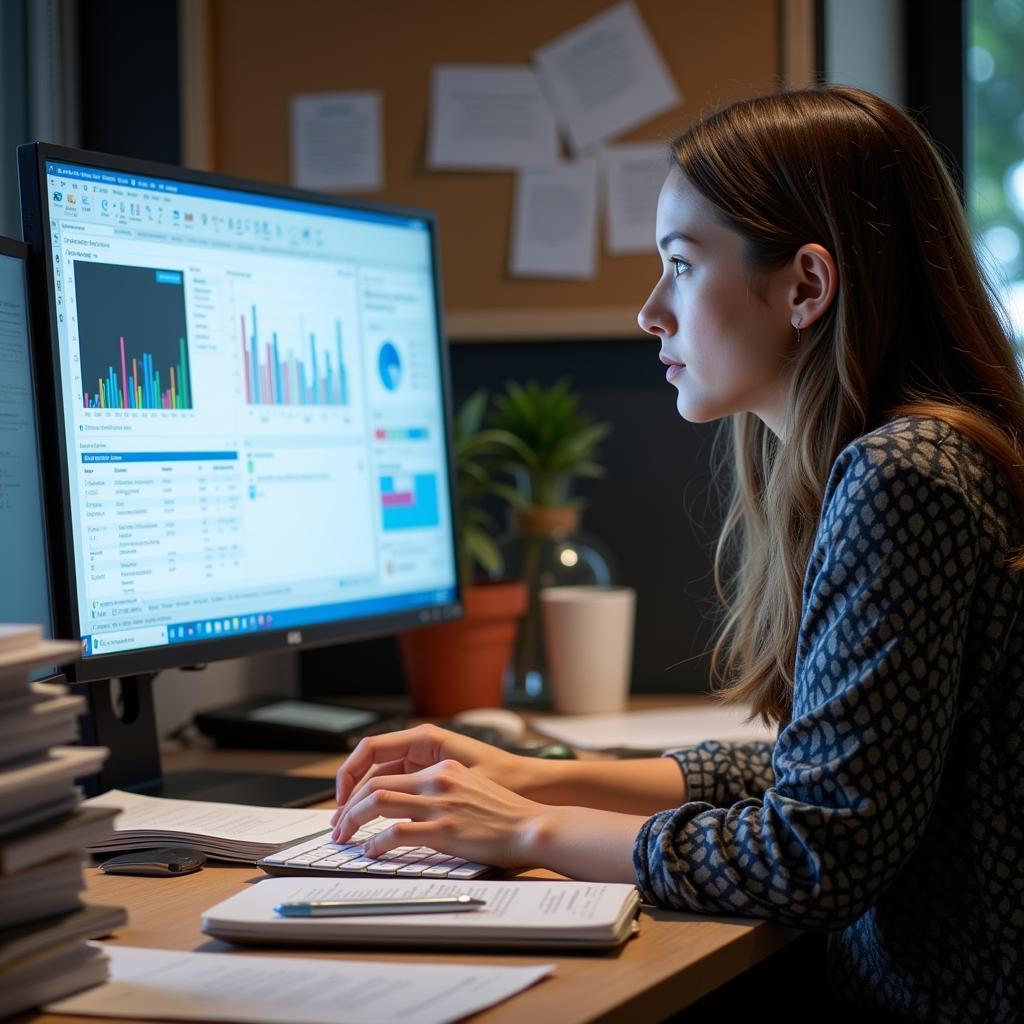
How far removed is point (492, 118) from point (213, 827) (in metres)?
1.10

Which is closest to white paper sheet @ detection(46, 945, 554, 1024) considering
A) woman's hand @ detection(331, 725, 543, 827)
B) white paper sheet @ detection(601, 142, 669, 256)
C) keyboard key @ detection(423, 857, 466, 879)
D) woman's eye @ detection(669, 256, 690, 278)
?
keyboard key @ detection(423, 857, 466, 879)

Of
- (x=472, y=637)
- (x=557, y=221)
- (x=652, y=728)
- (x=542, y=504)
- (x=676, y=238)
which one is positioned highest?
(x=557, y=221)

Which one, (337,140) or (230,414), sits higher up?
(337,140)

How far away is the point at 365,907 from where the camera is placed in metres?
0.77

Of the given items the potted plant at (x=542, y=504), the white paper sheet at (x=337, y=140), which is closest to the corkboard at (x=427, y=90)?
the white paper sheet at (x=337, y=140)

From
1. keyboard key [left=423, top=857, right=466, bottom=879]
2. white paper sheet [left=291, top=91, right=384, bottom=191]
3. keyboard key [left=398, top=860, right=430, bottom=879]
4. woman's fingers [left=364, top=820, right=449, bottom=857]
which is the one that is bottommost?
keyboard key [left=423, top=857, right=466, bottom=879]

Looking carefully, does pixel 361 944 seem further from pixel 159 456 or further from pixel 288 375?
pixel 288 375

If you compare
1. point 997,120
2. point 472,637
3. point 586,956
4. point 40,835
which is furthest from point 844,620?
point 997,120

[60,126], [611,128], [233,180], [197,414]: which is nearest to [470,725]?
[197,414]

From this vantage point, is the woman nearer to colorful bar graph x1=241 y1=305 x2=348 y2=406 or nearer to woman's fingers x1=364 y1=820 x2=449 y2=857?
woman's fingers x1=364 y1=820 x2=449 y2=857

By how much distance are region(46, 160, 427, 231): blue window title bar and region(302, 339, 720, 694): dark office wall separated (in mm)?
427

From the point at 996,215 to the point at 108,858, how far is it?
5.28 ft

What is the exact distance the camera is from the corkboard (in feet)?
5.73

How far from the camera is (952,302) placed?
39.2 inches
